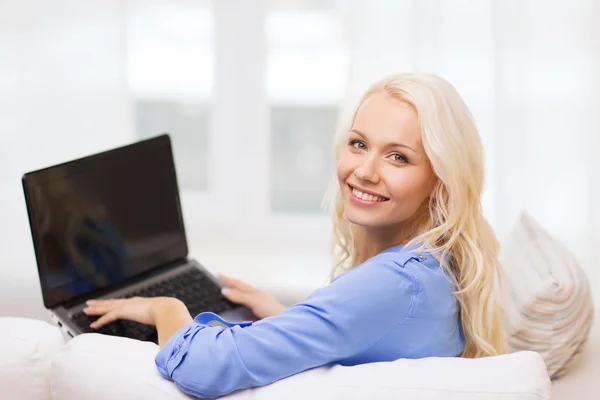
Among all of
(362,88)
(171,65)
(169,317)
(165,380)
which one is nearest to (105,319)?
(169,317)

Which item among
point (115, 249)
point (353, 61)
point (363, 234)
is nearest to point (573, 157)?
point (353, 61)

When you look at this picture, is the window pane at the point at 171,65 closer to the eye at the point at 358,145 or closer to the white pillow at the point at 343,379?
the eye at the point at 358,145

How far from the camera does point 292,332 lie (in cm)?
131

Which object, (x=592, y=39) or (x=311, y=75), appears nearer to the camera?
(x=592, y=39)

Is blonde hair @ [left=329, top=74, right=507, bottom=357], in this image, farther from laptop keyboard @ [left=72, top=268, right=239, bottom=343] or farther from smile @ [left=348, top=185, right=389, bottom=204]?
laptop keyboard @ [left=72, top=268, right=239, bottom=343]

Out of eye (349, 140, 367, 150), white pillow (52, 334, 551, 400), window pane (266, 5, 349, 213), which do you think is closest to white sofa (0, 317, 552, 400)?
white pillow (52, 334, 551, 400)

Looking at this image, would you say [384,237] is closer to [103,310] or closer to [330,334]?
[330,334]

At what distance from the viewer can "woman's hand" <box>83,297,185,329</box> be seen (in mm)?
1658

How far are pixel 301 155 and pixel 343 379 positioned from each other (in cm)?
205

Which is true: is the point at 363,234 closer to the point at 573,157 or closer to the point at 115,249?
the point at 115,249

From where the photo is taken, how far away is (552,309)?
1.85 metres

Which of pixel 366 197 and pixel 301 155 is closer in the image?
pixel 366 197

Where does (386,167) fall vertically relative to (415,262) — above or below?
above

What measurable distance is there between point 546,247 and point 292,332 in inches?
33.1
